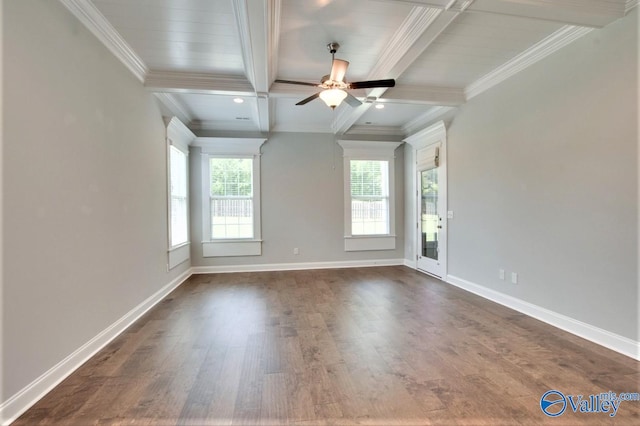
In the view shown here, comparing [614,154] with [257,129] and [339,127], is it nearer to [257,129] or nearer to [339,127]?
[339,127]

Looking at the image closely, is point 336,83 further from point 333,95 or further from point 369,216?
point 369,216

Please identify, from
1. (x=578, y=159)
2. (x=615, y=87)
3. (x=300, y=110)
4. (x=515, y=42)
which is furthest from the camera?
(x=300, y=110)

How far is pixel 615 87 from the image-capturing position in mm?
2467

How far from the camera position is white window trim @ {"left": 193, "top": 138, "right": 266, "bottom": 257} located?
5.54 meters

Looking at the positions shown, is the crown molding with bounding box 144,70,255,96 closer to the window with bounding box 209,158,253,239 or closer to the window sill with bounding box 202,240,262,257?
the window with bounding box 209,158,253,239

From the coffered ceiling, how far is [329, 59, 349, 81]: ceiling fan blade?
314mm

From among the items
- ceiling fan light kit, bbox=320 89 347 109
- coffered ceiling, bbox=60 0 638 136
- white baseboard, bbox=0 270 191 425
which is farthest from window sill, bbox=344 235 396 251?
white baseboard, bbox=0 270 191 425

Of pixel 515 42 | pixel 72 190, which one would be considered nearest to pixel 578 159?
pixel 515 42

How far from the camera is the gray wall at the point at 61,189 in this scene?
1.74 metres

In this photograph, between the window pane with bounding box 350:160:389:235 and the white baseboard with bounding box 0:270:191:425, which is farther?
the window pane with bounding box 350:160:389:235

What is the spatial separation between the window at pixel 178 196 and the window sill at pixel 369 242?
9.73 feet

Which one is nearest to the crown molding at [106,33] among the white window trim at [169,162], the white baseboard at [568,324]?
the white window trim at [169,162]

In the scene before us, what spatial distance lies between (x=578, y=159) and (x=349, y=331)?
2.64 m

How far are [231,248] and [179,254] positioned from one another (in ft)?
3.39
